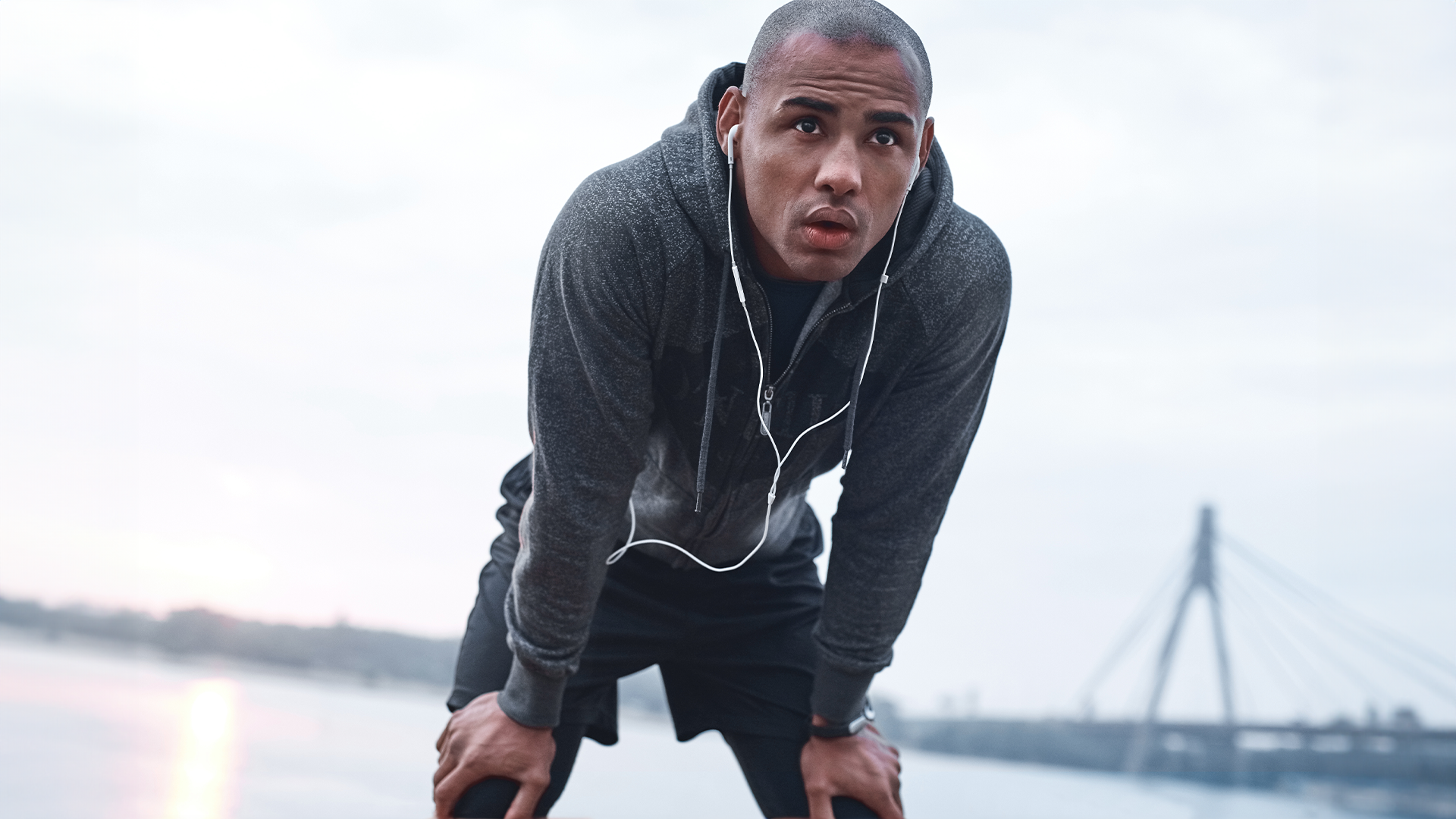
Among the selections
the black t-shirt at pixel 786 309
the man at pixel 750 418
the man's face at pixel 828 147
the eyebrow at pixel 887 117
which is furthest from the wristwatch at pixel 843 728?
the eyebrow at pixel 887 117

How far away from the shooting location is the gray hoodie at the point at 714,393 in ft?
3.69

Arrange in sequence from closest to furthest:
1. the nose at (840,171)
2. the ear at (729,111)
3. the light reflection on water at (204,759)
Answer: the nose at (840,171) < the ear at (729,111) < the light reflection on water at (204,759)

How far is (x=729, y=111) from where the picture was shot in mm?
1117

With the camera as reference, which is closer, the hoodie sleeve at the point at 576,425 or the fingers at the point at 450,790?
the hoodie sleeve at the point at 576,425

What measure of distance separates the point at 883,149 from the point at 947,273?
182mm

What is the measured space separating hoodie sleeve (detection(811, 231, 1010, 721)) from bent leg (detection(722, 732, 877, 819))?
0.11 meters

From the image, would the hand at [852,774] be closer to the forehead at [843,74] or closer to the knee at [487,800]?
the knee at [487,800]

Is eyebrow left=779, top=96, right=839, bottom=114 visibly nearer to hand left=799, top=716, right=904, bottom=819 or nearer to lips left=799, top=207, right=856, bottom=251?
lips left=799, top=207, right=856, bottom=251

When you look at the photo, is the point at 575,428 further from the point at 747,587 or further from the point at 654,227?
the point at 747,587

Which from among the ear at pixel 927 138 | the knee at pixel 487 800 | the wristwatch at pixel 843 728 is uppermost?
the ear at pixel 927 138

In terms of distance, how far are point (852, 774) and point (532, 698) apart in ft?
1.28

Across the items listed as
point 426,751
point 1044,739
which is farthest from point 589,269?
point 1044,739

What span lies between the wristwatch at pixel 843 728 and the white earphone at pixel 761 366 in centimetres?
22

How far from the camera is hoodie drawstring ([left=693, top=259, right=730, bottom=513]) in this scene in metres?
1.14
